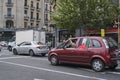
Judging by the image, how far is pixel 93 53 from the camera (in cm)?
1516

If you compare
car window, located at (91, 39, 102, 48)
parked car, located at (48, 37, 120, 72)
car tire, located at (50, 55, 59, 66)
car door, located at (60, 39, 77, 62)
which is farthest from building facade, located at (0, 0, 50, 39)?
car window, located at (91, 39, 102, 48)

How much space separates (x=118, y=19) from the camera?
29.4 meters

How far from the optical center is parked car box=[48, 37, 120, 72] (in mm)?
14820

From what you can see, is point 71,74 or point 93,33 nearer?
point 71,74

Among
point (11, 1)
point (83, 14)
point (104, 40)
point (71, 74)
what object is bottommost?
point (71, 74)

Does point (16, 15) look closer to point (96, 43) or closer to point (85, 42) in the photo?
point (85, 42)

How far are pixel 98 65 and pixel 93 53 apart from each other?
624mm

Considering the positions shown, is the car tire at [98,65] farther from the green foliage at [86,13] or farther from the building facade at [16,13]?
the building facade at [16,13]

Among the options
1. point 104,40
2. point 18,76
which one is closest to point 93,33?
point 104,40

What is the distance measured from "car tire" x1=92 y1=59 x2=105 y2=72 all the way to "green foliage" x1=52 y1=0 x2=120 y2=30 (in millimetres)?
12859

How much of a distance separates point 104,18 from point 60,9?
4082 mm

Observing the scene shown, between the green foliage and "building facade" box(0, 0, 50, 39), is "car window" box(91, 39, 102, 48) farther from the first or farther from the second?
"building facade" box(0, 0, 50, 39)

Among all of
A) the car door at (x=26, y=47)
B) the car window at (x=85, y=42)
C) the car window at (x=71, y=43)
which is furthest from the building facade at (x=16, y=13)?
the car window at (x=85, y=42)

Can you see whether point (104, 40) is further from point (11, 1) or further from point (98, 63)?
point (11, 1)
